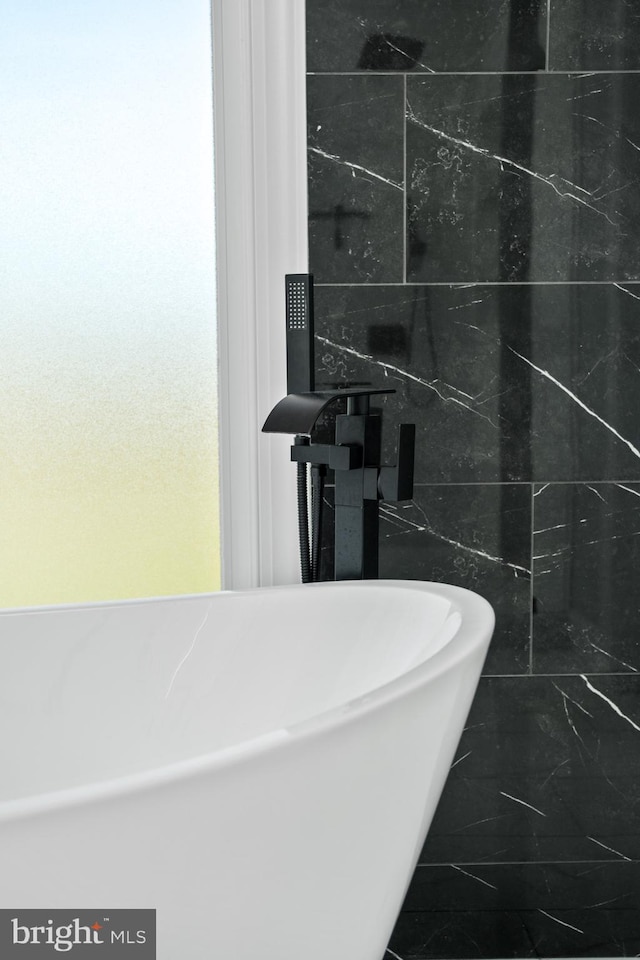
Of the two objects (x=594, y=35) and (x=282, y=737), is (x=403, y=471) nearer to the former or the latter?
(x=282, y=737)

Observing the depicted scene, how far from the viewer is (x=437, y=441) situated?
1765 mm

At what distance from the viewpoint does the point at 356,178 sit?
1720 mm

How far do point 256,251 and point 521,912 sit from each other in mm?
1521

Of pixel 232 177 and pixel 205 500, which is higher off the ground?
pixel 232 177

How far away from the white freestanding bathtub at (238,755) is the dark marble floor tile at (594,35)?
1.13 m

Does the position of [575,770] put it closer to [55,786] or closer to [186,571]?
[186,571]

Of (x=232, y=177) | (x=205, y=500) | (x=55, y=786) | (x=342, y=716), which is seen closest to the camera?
(x=342, y=716)

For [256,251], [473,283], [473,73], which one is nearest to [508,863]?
[473,283]

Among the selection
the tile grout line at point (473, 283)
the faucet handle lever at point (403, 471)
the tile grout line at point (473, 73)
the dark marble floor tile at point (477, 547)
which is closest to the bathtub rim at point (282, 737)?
the faucet handle lever at point (403, 471)

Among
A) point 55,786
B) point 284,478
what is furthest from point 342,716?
point 284,478

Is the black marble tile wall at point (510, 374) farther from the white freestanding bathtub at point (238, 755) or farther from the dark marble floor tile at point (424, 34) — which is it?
the white freestanding bathtub at point (238, 755)

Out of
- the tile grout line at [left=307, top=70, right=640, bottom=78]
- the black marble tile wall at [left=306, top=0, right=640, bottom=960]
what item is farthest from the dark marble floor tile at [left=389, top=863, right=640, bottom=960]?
the tile grout line at [left=307, top=70, right=640, bottom=78]

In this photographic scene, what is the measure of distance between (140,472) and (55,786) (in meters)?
0.68

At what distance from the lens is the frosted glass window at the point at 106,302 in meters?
1.78
